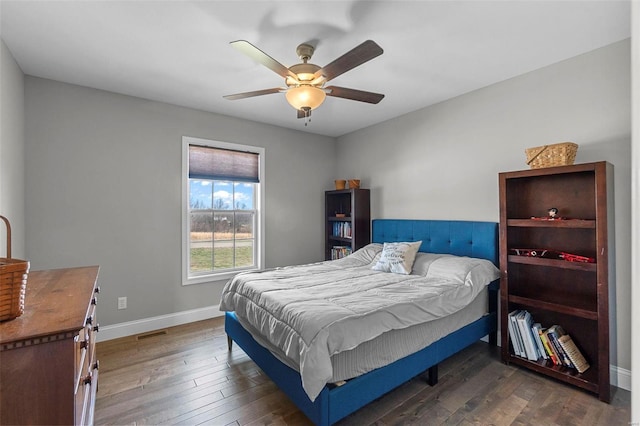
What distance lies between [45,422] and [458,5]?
2.77 meters

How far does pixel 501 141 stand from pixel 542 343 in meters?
1.86

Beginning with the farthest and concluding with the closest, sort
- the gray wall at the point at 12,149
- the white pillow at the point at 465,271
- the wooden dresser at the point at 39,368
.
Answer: the white pillow at the point at 465,271
the gray wall at the point at 12,149
the wooden dresser at the point at 39,368

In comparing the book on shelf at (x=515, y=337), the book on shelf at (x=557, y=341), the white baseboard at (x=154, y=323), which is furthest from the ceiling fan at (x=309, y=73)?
the white baseboard at (x=154, y=323)

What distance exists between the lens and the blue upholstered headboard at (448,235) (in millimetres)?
2826

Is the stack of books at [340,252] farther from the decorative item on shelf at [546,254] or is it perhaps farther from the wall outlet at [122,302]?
the wall outlet at [122,302]

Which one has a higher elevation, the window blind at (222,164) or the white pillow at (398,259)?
the window blind at (222,164)

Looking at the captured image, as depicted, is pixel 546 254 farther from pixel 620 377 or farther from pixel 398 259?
pixel 398 259

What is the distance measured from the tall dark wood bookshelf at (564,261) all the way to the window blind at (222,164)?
2.99m

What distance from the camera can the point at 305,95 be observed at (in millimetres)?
1979

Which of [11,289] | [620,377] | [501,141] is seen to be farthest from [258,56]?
[620,377]

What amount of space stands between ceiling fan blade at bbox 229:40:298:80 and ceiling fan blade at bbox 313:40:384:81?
0.71 feet

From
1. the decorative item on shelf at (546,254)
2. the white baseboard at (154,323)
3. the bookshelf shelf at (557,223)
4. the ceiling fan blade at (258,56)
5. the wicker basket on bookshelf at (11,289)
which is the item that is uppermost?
the ceiling fan blade at (258,56)

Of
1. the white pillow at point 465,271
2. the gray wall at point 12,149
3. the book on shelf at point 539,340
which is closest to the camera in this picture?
the gray wall at point 12,149

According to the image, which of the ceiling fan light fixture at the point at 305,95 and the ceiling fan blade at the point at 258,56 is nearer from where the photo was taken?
the ceiling fan blade at the point at 258,56
